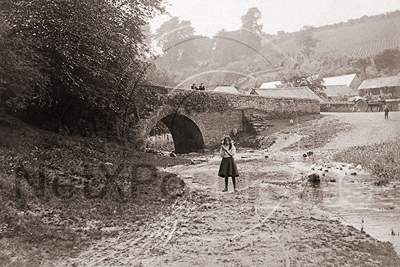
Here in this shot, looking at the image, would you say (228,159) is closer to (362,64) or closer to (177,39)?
(177,39)

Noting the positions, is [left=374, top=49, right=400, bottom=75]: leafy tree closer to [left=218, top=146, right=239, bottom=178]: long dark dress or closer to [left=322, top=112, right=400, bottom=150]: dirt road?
[left=322, top=112, right=400, bottom=150]: dirt road

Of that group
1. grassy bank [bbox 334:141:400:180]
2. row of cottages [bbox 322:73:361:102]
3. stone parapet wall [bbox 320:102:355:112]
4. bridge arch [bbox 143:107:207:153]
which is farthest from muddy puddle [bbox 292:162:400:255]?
row of cottages [bbox 322:73:361:102]

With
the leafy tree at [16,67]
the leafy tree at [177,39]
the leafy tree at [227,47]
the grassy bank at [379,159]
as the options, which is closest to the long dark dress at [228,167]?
the grassy bank at [379,159]

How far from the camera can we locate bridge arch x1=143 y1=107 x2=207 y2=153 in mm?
22859

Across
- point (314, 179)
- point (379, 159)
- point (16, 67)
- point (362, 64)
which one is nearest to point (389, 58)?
point (362, 64)

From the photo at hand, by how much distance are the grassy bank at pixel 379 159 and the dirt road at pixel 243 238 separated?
2717 millimetres

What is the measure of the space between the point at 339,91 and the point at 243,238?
60.5 meters

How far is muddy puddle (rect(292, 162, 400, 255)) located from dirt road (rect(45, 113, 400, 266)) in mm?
291

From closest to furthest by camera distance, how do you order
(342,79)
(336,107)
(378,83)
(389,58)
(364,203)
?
(364,203), (389,58), (336,107), (378,83), (342,79)

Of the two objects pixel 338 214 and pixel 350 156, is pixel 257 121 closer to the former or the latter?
pixel 350 156

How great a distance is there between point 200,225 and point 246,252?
5.86ft

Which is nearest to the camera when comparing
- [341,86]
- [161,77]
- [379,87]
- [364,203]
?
[364,203]

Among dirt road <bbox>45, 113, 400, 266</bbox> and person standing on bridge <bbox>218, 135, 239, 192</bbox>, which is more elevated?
person standing on bridge <bbox>218, 135, 239, 192</bbox>

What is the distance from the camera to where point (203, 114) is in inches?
931
